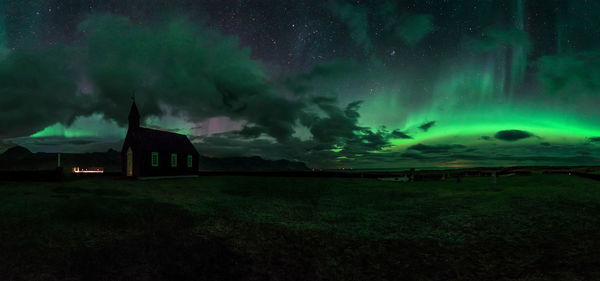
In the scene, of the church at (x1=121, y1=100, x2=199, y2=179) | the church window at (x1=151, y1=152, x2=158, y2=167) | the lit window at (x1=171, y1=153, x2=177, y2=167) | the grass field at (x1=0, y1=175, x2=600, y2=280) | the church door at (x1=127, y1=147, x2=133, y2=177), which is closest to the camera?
the grass field at (x1=0, y1=175, x2=600, y2=280)

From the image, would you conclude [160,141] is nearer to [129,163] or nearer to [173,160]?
[173,160]

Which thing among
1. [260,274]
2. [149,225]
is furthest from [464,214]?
[149,225]

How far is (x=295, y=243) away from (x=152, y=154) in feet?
116

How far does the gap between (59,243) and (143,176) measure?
3060cm

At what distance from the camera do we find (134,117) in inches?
1641

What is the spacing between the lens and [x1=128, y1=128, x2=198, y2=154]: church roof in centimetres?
4000

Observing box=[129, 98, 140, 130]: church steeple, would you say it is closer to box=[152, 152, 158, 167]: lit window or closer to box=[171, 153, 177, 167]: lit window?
box=[152, 152, 158, 167]: lit window

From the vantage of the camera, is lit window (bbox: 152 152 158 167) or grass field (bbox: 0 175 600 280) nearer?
grass field (bbox: 0 175 600 280)

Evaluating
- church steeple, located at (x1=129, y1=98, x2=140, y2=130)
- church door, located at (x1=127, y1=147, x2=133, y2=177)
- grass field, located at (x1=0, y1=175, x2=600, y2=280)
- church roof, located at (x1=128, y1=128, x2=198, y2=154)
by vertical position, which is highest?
church steeple, located at (x1=129, y1=98, x2=140, y2=130)

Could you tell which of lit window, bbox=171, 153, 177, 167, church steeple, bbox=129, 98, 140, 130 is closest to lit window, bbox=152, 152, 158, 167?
lit window, bbox=171, 153, 177, 167

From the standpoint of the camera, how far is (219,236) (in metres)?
11.9

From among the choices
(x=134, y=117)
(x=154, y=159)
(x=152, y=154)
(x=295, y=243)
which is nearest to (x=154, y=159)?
(x=154, y=159)

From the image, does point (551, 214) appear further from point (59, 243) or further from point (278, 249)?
point (59, 243)

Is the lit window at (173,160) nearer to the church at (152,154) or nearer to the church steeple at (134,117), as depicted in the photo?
the church at (152,154)
